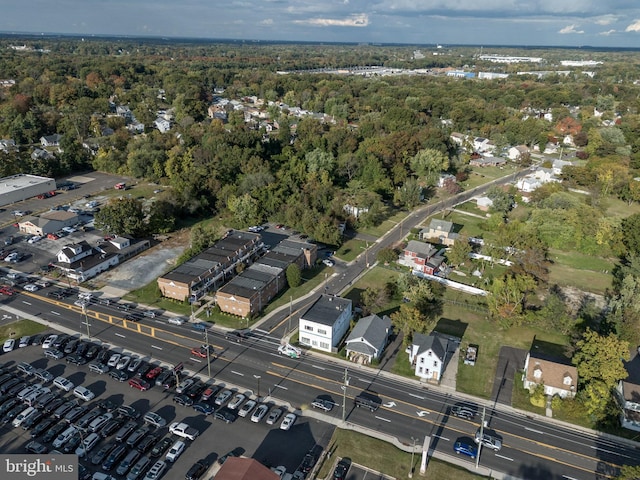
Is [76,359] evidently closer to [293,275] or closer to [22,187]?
[293,275]

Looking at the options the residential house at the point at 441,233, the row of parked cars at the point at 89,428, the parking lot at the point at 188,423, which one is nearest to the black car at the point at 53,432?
the row of parked cars at the point at 89,428

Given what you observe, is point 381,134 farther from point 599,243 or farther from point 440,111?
point 599,243

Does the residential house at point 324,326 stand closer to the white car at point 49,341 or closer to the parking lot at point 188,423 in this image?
the parking lot at point 188,423

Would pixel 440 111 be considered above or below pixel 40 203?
above

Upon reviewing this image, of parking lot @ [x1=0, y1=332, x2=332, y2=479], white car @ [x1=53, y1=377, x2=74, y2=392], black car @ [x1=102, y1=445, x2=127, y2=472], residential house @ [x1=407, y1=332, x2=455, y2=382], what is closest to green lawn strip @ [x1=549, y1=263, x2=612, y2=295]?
residential house @ [x1=407, y1=332, x2=455, y2=382]

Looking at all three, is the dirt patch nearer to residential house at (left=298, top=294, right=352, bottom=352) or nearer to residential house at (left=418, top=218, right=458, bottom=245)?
residential house at (left=298, top=294, right=352, bottom=352)

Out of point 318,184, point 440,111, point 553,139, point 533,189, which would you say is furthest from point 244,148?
point 553,139
